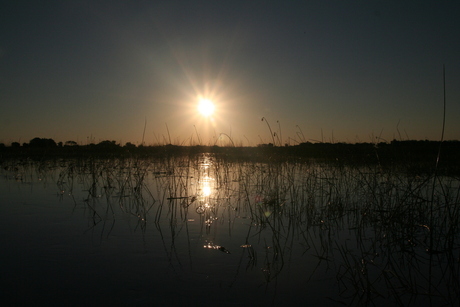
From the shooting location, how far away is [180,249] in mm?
2639

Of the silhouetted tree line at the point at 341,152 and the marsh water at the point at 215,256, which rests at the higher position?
the silhouetted tree line at the point at 341,152

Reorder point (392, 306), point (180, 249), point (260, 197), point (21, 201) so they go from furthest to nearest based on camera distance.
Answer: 1. point (260, 197)
2. point (21, 201)
3. point (180, 249)
4. point (392, 306)

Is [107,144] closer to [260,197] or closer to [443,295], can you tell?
[260,197]

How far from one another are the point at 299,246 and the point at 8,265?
2384 millimetres

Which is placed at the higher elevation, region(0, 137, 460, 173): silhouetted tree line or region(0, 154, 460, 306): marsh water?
region(0, 137, 460, 173): silhouetted tree line

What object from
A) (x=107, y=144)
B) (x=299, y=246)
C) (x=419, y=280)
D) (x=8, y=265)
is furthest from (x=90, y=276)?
(x=107, y=144)

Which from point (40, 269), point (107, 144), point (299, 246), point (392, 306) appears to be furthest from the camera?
point (107, 144)

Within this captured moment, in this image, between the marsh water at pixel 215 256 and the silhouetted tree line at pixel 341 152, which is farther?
the silhouetted tree line at pixel 341 152

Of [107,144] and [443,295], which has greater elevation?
[107,144]

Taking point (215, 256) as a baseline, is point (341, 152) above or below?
above

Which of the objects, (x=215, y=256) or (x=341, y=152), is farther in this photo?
(x=341, y=152)

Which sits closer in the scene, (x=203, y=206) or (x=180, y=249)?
(x=180, y=249)

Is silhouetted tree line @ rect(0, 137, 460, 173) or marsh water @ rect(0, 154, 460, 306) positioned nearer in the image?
marsh water @ rect(0, 154, 460, 306)

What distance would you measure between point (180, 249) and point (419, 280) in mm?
1903
